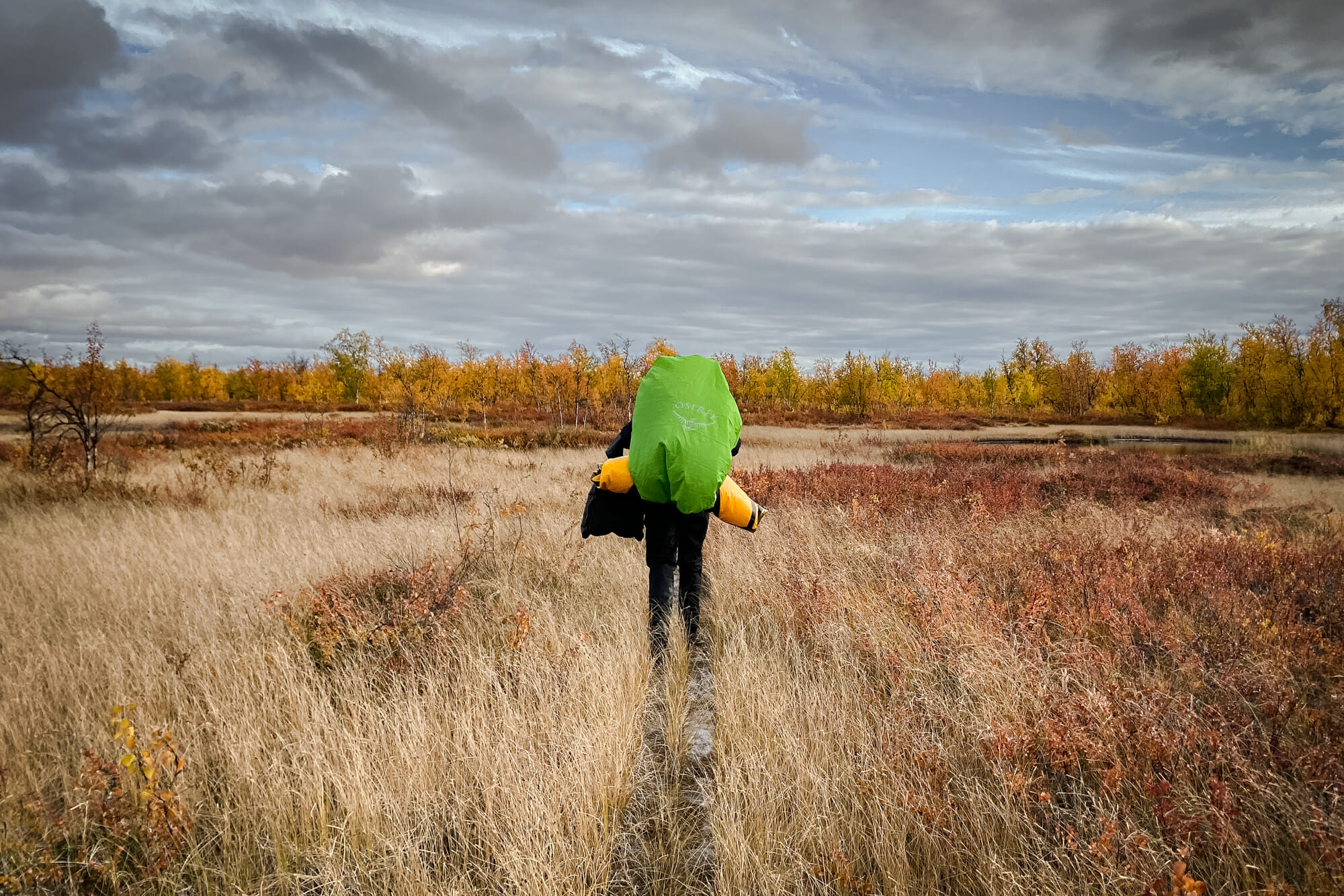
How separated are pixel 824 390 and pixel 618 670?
77510 mm

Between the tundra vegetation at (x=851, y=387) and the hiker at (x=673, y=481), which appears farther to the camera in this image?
the tundra vegetation at (x=851, y=387)

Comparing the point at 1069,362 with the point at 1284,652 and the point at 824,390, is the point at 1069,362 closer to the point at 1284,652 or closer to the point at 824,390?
the point at 824,390

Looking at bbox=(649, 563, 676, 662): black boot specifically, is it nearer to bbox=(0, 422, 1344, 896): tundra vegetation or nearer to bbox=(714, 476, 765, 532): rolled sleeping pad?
bbox=(0, 422, 1344, 896): tundra vegetation

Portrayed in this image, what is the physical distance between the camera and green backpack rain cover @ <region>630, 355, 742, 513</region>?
3633 millimetres

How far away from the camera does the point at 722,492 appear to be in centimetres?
396

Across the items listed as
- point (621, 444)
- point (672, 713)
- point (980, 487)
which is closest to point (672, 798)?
point (672, 713)

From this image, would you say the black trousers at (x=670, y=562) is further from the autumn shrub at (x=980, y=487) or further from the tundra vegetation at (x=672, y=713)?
the autumn shrub at (x=980, y=487)

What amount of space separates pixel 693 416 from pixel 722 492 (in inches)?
22.7

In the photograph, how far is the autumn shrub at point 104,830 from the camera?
254 centimetres

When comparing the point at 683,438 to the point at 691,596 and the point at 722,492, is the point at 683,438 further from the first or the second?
the point at 691,596

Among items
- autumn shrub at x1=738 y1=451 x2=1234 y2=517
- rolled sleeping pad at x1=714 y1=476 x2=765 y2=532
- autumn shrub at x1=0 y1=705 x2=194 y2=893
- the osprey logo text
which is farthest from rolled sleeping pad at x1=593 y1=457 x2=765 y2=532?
autumn shrub at x1=738 y1=451 x2=1234 y2=517

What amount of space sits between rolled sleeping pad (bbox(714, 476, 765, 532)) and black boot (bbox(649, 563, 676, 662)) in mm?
603

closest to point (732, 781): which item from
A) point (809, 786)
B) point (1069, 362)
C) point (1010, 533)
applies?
point (809, 786)

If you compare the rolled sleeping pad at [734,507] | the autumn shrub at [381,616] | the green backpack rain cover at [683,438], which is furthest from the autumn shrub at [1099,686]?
the autumn shrub at [381,616]
